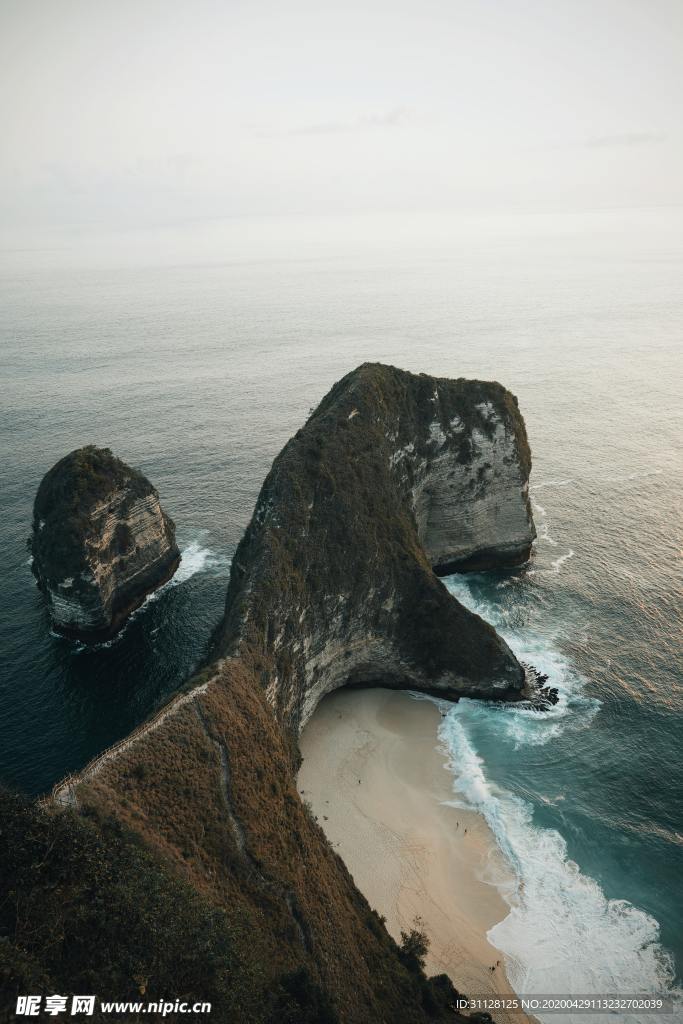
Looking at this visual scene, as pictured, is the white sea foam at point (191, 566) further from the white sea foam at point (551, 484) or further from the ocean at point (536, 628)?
the white sea foam at point (551, 484)

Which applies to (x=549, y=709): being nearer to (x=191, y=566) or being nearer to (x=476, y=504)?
(x=476, y=504)

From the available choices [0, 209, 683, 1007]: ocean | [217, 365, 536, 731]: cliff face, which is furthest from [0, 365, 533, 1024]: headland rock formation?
[0, 209, 683, 1007]: ocean

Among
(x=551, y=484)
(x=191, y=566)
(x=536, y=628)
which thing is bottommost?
(x=536, y=628)

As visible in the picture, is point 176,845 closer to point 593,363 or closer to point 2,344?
point 593,363

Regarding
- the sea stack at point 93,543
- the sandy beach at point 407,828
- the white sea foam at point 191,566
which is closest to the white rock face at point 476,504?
the sandy beach at point 407,828

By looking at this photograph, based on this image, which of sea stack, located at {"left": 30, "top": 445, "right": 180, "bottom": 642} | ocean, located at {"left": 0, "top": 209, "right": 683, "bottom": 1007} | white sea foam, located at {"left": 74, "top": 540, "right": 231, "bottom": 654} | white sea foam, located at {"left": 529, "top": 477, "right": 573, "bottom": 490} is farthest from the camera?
white sea foam, located at {"left": 529, "top": 477, "right": 573, "bottom": 490}

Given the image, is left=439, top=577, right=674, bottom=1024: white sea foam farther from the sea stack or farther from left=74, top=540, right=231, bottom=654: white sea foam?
the sea stack

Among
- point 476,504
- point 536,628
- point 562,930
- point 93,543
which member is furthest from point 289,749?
point 476,504
